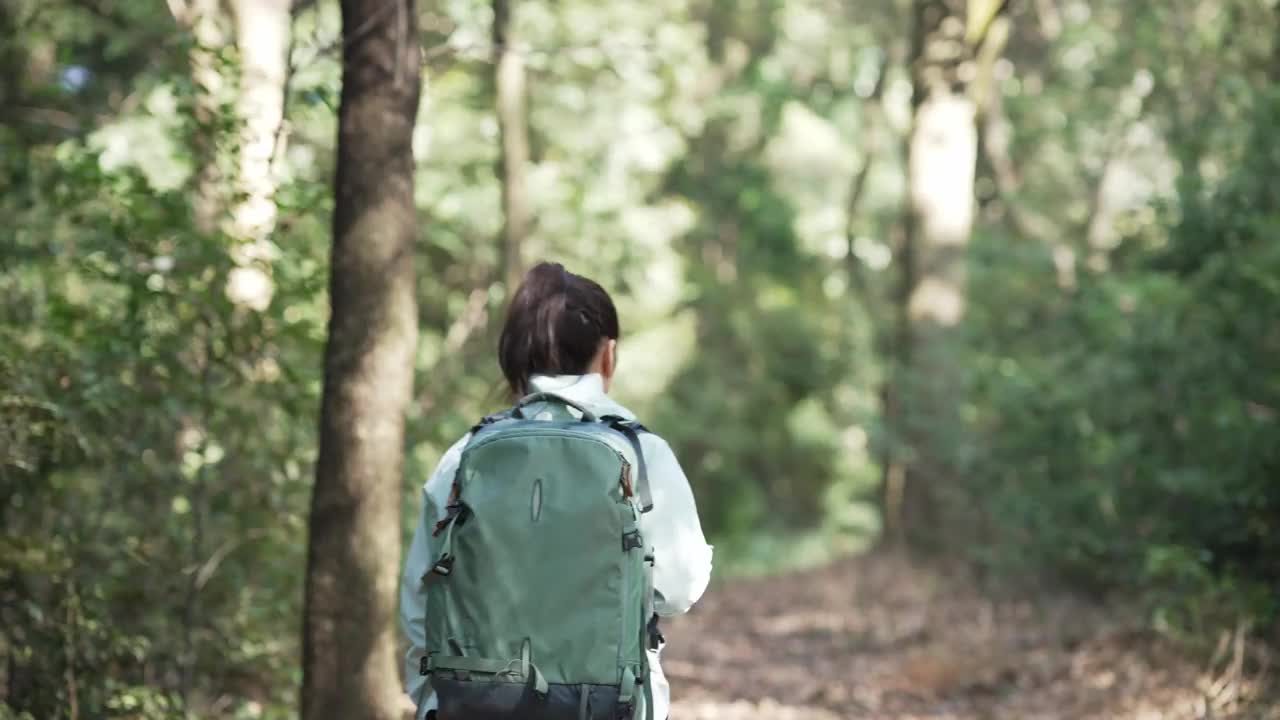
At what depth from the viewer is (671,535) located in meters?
3.66

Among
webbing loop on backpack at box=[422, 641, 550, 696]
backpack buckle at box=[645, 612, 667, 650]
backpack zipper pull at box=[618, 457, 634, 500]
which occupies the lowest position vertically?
webbing loop on backpack at box=[422, 641, 550, 696]

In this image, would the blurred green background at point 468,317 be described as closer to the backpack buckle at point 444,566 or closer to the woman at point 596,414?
the woman at point 596,414

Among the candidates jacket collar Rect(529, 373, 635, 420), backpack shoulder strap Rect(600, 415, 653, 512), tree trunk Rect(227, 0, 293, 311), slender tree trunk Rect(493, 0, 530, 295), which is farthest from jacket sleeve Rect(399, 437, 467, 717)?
slender tree trunk Rect(493, 0, 530, 295)

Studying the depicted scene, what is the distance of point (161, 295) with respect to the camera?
6.39 meters

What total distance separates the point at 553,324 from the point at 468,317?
1492cm

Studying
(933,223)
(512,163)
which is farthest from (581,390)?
(512,163)

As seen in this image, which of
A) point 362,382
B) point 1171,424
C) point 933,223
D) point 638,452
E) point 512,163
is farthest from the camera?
point 512,163

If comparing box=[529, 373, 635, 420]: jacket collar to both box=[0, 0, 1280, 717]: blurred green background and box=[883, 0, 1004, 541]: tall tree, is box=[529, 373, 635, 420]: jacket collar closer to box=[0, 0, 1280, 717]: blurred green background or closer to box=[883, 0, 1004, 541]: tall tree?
box=[0, 0, 1280, 717]: blurred green background

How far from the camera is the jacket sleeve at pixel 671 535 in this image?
363cm

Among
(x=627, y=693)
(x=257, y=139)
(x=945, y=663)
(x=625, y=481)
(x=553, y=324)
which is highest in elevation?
(x=257, y=139)

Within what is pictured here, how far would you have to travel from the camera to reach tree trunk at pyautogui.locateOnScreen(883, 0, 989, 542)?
1477 centimetres

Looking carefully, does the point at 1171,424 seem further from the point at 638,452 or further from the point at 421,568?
the point at 421,568

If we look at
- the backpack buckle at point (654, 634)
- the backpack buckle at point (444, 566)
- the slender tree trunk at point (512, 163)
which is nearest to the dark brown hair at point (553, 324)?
the backpack buckle at point (444, 566)

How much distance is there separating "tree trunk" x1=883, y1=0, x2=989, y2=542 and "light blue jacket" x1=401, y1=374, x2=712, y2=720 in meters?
11.0
